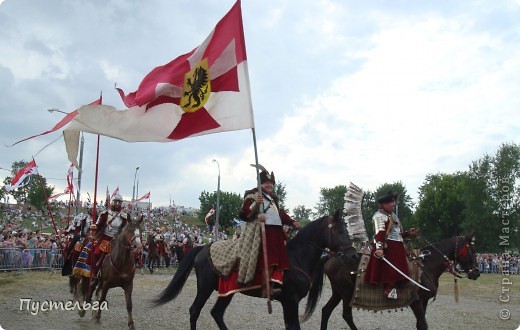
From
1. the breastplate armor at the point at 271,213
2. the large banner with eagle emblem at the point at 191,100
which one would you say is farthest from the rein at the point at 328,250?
the large banner with eagle emblem at the point at 191,100

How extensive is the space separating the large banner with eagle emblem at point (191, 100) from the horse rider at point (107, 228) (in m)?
3.51

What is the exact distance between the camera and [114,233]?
36.1ft

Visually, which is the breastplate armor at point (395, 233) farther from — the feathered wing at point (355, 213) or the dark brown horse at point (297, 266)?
the dark brown horse at point (297, 266)

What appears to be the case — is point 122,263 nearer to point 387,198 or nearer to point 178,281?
point 178,281

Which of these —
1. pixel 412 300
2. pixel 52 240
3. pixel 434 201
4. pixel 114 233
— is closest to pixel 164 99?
pixel 114 233

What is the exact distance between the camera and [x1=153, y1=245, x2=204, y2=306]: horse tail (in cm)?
897

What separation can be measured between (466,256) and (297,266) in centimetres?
445

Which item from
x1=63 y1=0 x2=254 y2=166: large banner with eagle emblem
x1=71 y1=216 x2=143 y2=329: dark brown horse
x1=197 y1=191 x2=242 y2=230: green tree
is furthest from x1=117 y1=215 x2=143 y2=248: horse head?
x1=197 y1=191 x2=242 y2=230: green tree

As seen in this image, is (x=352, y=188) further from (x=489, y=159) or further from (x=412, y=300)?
(x=489, y=159)

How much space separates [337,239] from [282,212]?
1.00 metres

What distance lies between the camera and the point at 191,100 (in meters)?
7.74

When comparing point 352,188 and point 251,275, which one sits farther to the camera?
point 352,188

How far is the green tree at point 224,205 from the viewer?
88062 mm

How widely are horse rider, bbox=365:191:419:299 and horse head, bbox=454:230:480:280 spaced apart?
1816mm
